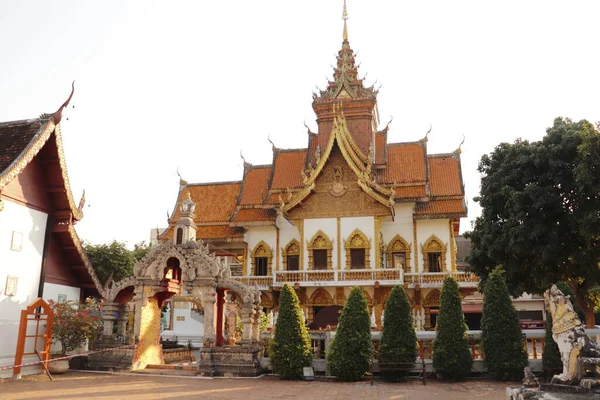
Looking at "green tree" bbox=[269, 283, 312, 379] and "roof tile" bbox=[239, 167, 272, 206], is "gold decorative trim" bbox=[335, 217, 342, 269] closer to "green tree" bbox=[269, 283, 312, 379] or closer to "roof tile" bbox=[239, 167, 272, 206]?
"roof tile" bbox=[239, 167, 272, 206]

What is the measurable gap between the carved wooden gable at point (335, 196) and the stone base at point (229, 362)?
35.8 ft

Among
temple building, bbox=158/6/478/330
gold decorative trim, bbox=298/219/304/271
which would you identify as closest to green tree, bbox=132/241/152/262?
temple building, bbox=158/6/478/330

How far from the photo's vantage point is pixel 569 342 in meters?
7.41

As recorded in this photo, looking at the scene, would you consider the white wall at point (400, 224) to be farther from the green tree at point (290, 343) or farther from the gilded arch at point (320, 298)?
the green tree at point (290, 343)

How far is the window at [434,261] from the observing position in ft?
76.2

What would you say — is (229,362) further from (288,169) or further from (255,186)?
(288,169)

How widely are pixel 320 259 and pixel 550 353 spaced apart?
12.5 meters

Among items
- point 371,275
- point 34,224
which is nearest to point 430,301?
point 371,275

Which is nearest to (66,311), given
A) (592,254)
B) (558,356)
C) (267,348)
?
(267,348)

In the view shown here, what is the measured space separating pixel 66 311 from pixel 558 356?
11019 millimetres

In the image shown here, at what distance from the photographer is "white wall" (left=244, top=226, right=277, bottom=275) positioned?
2464 cm

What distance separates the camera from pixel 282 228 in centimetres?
2462

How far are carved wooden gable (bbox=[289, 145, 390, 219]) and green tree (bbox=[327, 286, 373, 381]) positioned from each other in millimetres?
10629

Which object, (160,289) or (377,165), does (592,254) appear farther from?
(377,165)
